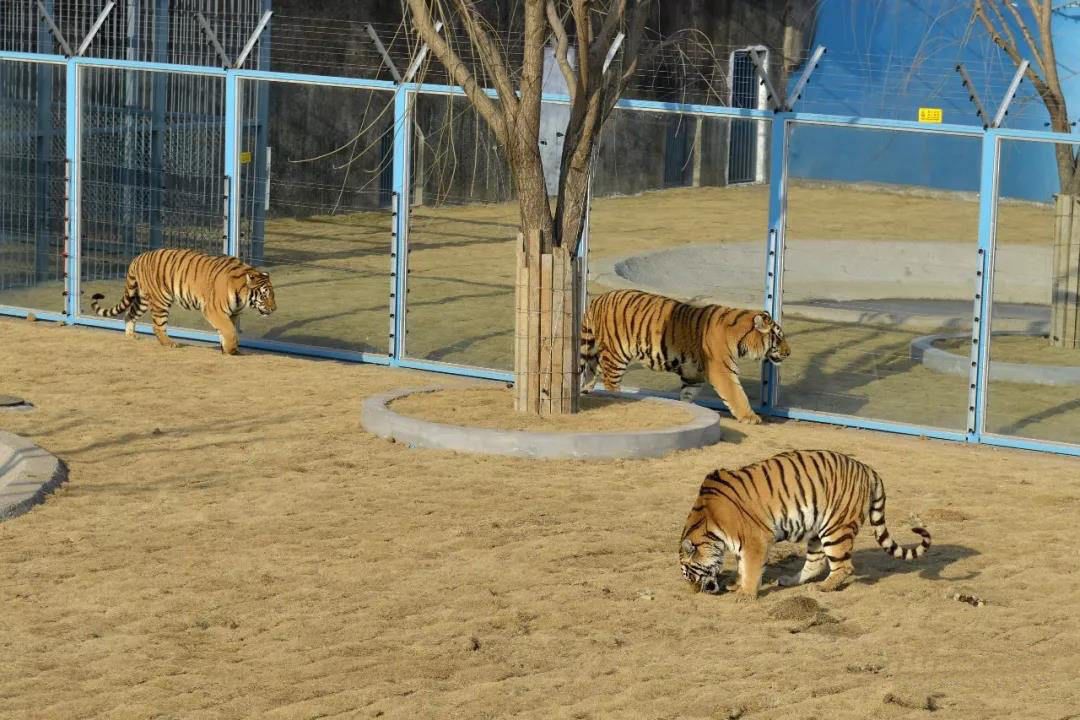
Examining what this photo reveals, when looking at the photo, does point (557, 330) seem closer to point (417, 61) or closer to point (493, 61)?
point (493, 61)

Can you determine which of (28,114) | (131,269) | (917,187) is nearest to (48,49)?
(28,114)

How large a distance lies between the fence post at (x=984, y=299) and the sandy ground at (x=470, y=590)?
0.30m

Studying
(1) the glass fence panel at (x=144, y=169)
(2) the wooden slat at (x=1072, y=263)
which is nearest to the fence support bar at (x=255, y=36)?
(1) the glass fence panel at (x=144, y=169)

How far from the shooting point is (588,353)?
11.1 m

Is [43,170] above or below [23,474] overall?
above

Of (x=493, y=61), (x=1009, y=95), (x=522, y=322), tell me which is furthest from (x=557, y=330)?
(x=1009, y=95)

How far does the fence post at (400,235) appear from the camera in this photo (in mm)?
12055

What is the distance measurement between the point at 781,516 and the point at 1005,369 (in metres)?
5.92

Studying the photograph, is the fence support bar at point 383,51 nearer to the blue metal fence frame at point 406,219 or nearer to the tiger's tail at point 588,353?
the blue metal fence frame at point 406,219

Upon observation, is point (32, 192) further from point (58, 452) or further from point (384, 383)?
point (58, 452)

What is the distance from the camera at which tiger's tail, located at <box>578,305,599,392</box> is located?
1114 centimetres

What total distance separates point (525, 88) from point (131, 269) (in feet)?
14.9

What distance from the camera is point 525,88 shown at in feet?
31.4

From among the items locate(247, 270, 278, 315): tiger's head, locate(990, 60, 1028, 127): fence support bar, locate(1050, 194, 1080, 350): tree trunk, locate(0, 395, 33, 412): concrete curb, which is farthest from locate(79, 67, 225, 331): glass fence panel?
locate(990, 60, 1028, 127): fence support bar
